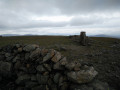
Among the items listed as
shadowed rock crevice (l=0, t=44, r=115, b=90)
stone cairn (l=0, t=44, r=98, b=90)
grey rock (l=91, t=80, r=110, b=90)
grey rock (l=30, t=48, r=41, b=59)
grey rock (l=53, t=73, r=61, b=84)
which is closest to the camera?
grey rock (l=91, t=80, r=110, b=90)

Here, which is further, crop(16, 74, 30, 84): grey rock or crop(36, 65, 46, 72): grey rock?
crop(16, 74, 30, 84): grey rock

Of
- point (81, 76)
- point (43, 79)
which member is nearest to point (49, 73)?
point (43, 79)

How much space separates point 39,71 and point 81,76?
426cm

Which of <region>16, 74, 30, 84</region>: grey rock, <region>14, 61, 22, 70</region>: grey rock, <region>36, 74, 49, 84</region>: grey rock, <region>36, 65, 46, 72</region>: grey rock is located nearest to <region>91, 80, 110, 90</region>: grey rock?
<region>36, 74, 49, 84</region>: grey rock

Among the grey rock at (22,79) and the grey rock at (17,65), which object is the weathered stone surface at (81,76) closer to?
the grey rock at (22,79)

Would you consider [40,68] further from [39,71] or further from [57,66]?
[57,66]

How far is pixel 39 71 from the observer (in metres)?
7.78

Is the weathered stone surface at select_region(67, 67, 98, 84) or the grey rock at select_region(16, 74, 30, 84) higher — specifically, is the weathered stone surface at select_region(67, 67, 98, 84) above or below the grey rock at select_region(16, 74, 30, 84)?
above

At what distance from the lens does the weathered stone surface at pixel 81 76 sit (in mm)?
6242

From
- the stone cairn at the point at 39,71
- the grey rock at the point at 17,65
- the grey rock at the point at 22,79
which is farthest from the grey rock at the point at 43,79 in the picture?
the grey rock at the point at 17,65

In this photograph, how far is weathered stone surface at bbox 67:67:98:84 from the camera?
624 cm

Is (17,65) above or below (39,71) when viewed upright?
above


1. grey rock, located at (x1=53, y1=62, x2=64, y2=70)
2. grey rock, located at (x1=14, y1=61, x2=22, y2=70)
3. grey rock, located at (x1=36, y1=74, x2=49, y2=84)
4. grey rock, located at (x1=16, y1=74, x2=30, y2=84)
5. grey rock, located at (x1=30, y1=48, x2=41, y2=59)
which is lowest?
grey rock, located at (x1=16, y1=74, x2=30, y2=84)

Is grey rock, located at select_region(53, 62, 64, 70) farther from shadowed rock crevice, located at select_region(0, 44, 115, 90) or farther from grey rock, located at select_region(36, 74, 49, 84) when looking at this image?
grey rock, located at select_region(36, 74, 49, 84)
